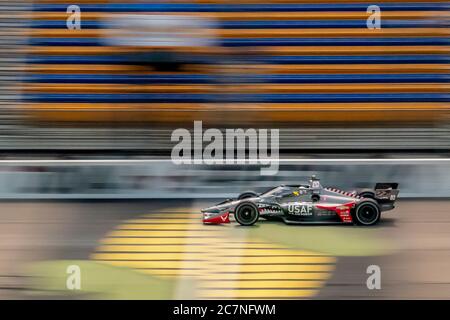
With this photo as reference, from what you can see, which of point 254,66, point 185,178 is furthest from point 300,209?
point 254,66

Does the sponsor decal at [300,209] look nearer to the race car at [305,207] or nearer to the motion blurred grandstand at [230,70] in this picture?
the race car at [305,207]

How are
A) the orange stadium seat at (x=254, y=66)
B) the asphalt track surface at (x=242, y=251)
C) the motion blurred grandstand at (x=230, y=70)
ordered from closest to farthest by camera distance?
the asphalt track surface at (x=242, y=251), the motion blurred grandstand at (x=230, y=70), the orange stadium seat at (x=254, y=66)

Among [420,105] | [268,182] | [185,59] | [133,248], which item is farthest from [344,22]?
[133,248]

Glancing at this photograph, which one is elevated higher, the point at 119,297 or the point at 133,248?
the point at 133,248

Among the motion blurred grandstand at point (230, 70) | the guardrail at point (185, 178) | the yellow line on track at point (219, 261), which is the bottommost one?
the yellow line on track at point (219, 261)

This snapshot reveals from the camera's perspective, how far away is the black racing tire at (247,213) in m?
6.53

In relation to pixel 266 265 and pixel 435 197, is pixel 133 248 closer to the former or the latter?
pixel 266 265

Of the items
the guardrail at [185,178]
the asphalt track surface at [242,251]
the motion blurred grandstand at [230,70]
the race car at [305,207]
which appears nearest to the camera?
the asphalt track surface at [242,251]

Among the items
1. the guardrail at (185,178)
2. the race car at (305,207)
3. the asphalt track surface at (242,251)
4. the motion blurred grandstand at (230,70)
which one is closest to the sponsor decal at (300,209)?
the race car at (305,207)

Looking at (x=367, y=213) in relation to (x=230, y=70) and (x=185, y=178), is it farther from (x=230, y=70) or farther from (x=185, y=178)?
(x=230, y=70)

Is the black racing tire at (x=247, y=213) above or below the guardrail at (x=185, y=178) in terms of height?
below

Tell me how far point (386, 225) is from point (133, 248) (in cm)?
238
